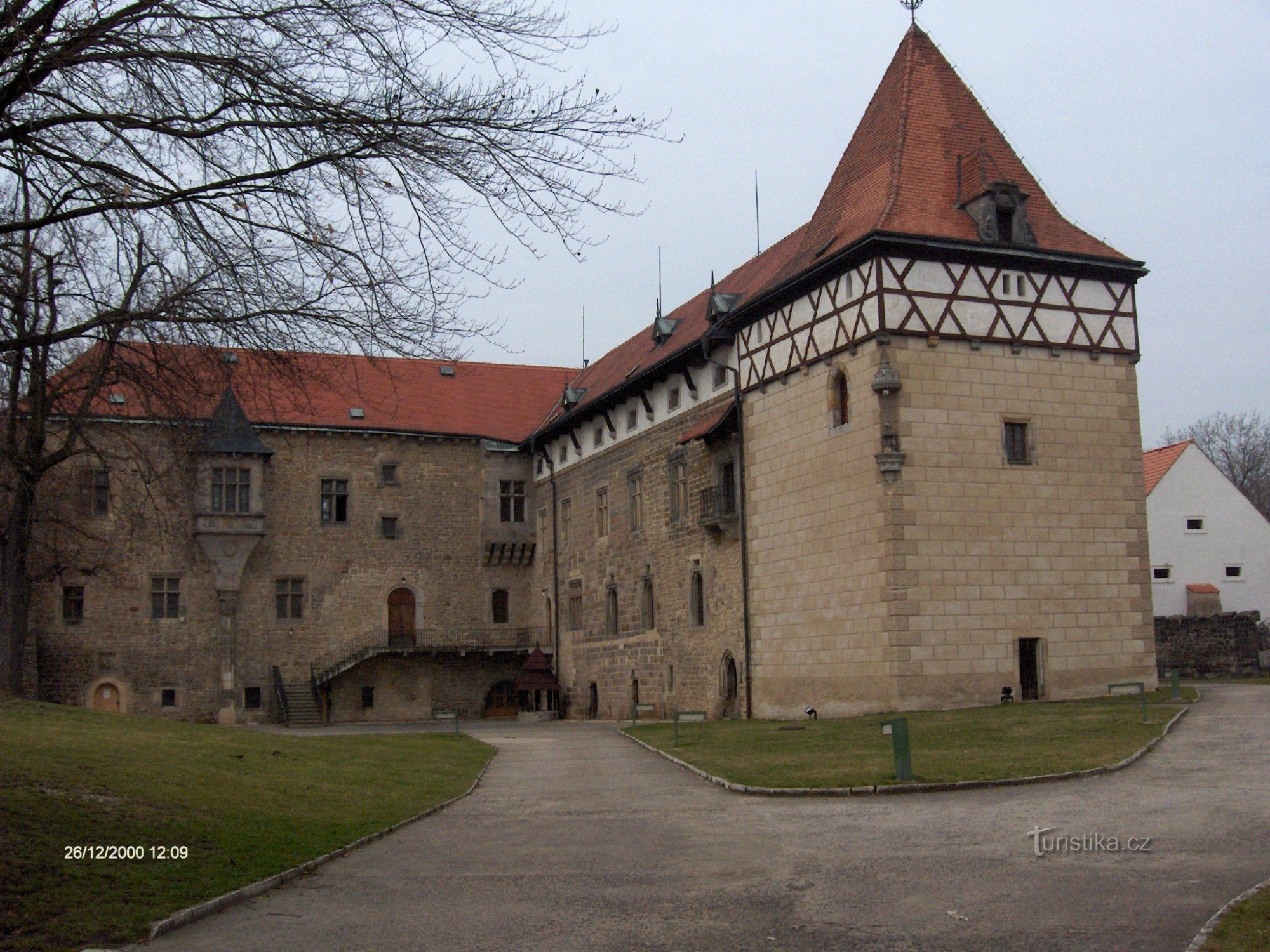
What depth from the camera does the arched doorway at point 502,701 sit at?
43.2 meters

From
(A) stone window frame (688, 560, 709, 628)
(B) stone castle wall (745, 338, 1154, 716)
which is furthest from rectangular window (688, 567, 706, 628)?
(B) stone castle wall (745, 338, 1154, 716)

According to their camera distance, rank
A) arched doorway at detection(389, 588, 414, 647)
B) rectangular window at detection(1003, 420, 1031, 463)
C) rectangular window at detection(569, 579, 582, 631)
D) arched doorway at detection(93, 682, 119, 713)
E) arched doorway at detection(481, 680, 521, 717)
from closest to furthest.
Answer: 1. rectangular window at detection(1003, 420, 1031, 463)
2. arched doorway at detection(93, 682, 119, 713)
3. rectangular window at detection(569, 579, 582, 631)
4. arched doorway at detection(389, 588, 414, 647)
5. arched doorway at detection(481, 680, 521, 717)

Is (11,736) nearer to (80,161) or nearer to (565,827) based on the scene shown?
(565,827)

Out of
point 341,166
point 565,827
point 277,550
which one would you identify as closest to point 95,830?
point 565,827

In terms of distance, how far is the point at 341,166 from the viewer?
9.29 m

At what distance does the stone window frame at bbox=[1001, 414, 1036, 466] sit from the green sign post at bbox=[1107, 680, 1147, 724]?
4402mm

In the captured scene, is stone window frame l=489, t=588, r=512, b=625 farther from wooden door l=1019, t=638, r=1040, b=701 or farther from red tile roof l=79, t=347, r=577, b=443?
wooden door l=1019, t=638, r=1040, b=701

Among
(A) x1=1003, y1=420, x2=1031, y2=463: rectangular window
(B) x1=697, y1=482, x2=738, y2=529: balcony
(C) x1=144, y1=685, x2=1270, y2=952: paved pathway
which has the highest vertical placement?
(A) x1=1003, y1=420, x2=1031, y2=463: rectangular window

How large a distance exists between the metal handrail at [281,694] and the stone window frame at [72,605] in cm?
575

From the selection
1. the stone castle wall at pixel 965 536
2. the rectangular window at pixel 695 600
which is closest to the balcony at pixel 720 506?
the rectangular window at pixel 695 600

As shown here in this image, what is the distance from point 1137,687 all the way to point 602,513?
58.5ft

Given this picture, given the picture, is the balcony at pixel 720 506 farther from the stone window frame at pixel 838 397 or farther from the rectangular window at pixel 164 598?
the rectangular window at pixel 164 598

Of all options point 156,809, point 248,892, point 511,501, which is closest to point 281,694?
point 511,501

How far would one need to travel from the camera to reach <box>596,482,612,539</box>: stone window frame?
Answer: 38.4 meters
